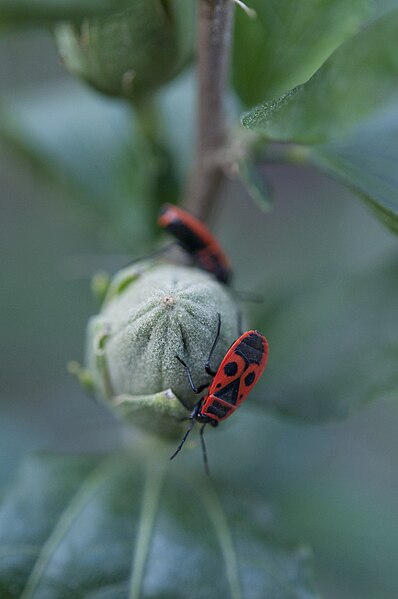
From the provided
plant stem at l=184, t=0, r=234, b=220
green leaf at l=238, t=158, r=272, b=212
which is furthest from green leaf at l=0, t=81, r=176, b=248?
green leaf at l=238, t=158, r=272, b=212

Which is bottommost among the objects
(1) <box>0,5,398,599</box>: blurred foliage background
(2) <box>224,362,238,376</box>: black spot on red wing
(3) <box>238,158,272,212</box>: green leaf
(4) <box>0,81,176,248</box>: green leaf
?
(1) <box>0,5,398,599</box>: blurred foliage background

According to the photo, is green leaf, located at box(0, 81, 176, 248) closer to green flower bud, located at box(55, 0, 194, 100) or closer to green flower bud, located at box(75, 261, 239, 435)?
green flower bud, located at box(55, 0, 194, 100)

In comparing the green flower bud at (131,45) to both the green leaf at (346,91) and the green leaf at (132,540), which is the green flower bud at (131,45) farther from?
the green leaf at (132,540)

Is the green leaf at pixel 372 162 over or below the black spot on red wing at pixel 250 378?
over

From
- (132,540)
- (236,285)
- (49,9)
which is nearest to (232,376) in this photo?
(132,540)

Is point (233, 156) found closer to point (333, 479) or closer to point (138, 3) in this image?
point (138, 3)

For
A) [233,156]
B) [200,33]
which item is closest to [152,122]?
[233,156]

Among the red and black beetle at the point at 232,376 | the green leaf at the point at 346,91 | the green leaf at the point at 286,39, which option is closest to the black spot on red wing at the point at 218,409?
the red and black beetle at the point at 232,376
